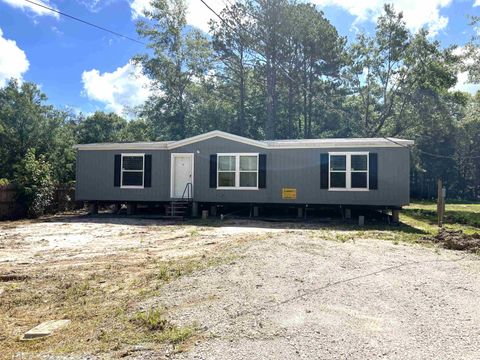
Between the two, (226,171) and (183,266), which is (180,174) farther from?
(183,266)

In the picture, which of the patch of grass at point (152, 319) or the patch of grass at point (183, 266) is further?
the patch of grass at point (183, 266)

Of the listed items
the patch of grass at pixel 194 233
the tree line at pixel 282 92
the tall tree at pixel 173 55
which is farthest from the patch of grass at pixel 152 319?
the tall tree at pixel 173 55

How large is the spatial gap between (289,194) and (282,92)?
1782cm

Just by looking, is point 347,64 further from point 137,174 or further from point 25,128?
point 25,128

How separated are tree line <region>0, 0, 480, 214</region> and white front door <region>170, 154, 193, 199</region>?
34.4 ft

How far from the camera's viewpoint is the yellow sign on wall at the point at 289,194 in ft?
44.3

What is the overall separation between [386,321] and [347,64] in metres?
26.6

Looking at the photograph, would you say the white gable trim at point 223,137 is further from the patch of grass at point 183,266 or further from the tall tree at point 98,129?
the tall tree at point 98,129

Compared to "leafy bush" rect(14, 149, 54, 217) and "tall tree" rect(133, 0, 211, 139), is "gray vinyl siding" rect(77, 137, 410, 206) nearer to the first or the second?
"leafy bush" rect(14, 149, 54, 217)

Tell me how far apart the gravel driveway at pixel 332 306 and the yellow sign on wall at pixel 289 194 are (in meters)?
6.74

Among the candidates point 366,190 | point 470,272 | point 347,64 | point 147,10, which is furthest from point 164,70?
point 470,272

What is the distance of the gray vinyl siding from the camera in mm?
12625

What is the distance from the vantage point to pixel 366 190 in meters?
12.8

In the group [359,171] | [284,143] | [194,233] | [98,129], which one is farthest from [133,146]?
[98,129]
